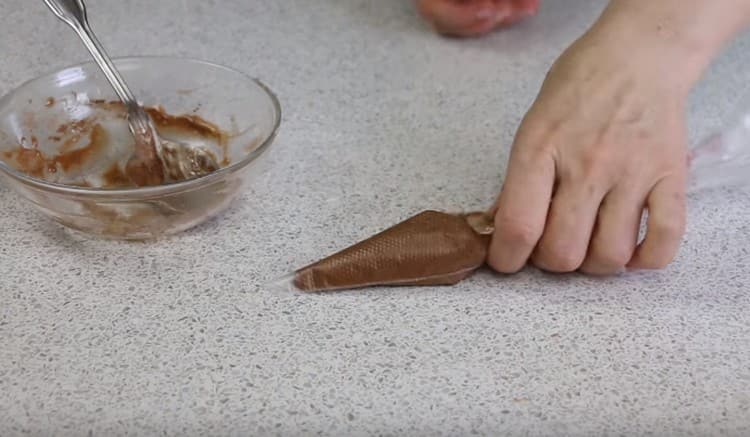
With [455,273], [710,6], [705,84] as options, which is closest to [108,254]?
[455,273]

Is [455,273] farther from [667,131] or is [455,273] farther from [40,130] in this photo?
[40,130]

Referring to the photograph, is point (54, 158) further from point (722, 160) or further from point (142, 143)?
point (722, 160)

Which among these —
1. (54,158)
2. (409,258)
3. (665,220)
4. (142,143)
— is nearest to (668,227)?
(665,220)

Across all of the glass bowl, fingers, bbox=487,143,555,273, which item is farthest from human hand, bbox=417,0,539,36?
fingers, bbox=487,143,555,273

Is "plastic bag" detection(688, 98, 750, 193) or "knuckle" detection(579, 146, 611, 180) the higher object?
"knuckle" detection(579, 146, 611, 180)

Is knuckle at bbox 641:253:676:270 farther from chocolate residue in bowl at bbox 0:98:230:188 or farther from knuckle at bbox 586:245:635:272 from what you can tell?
chocolate residue in bowl at bbox 0:98:230:188

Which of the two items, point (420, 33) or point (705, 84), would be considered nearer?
point (705, 84)

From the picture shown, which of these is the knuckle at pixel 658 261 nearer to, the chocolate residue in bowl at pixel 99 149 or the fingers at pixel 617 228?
the fingers at pixel 617 228
